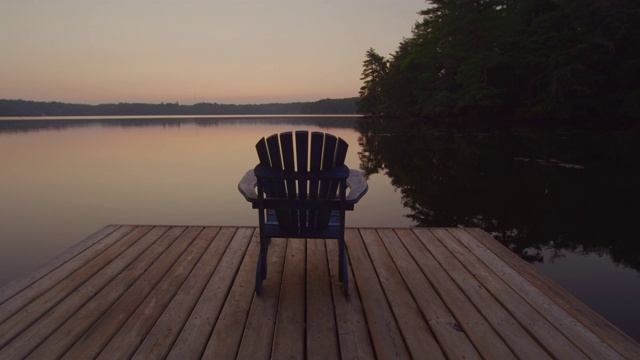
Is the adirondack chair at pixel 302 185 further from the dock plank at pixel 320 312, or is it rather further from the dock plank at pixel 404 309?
the dock plank at pixel 404 309

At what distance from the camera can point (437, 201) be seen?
303 inches

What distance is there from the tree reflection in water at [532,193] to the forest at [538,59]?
Result: 12504 mm

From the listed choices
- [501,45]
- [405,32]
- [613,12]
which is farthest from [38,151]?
[405,32]

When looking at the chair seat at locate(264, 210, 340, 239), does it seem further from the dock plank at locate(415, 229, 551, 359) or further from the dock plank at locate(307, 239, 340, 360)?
the dock plank at locate(415, 229, 551, 359)

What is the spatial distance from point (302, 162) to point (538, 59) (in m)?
31.0

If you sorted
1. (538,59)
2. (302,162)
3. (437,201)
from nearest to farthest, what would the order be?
1. (302,162)
2. (437,201)
3. (538,59)

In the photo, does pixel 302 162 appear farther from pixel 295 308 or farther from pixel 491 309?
pixel 491 309

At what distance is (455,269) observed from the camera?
277 cm

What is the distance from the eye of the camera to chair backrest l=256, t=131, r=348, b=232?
217cm

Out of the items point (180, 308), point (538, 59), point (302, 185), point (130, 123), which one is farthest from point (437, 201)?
point (130, 123)

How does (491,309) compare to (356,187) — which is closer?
(491,309)

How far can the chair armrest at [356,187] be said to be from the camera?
232 cm

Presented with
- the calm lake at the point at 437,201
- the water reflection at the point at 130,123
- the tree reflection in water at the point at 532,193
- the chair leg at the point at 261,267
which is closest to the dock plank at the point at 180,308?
the chair leg at the point at 261,267

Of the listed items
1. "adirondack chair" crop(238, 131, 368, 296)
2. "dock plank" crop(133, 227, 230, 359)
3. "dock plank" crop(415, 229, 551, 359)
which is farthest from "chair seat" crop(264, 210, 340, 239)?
"dock plank" crop(415, 229, 551, 359)
